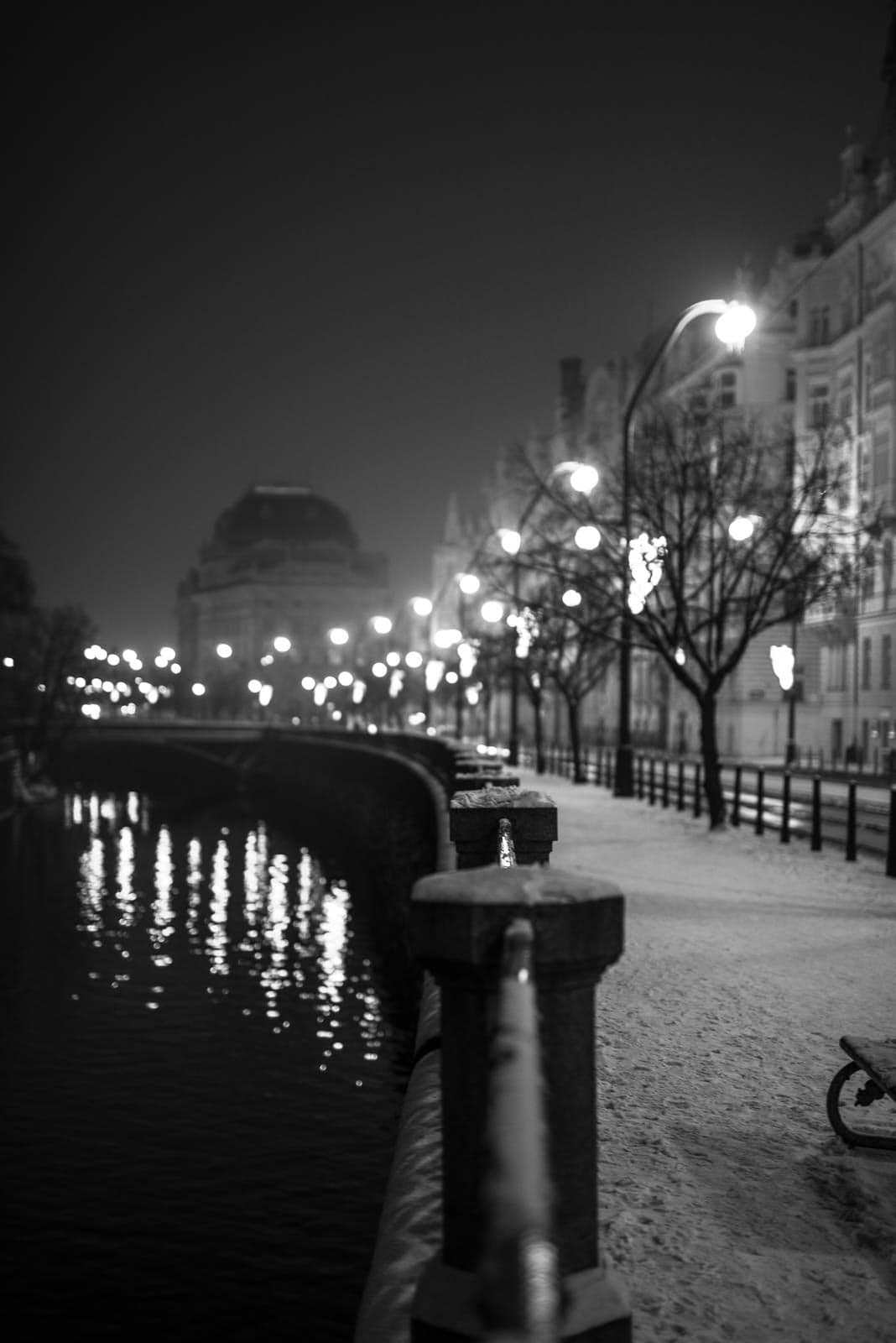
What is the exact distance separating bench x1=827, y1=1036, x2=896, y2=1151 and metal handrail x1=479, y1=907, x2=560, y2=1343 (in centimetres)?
382

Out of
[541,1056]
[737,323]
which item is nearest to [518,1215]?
[541,1056]

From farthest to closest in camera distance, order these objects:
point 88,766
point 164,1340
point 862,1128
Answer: point 88,766 < point 164,1340 < point 862,1128

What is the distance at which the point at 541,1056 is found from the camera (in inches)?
148

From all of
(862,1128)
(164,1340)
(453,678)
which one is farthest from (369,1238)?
(453,678)

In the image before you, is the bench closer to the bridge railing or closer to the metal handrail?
the bridge railing

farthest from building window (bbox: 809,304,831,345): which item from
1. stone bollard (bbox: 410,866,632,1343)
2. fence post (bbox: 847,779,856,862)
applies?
stone bollard (bbox: 410,866,632,1343)

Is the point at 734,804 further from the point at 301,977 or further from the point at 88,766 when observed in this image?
the point at 88,766

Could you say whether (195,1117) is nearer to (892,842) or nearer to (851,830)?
(892,842)

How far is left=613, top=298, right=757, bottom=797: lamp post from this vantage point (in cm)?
2188

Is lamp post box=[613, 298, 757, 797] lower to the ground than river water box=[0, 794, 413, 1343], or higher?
higher

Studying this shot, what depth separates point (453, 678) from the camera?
88.2 m

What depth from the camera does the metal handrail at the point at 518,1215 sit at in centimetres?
233

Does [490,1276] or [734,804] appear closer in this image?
[490,1276]

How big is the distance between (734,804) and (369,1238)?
14580 mm
